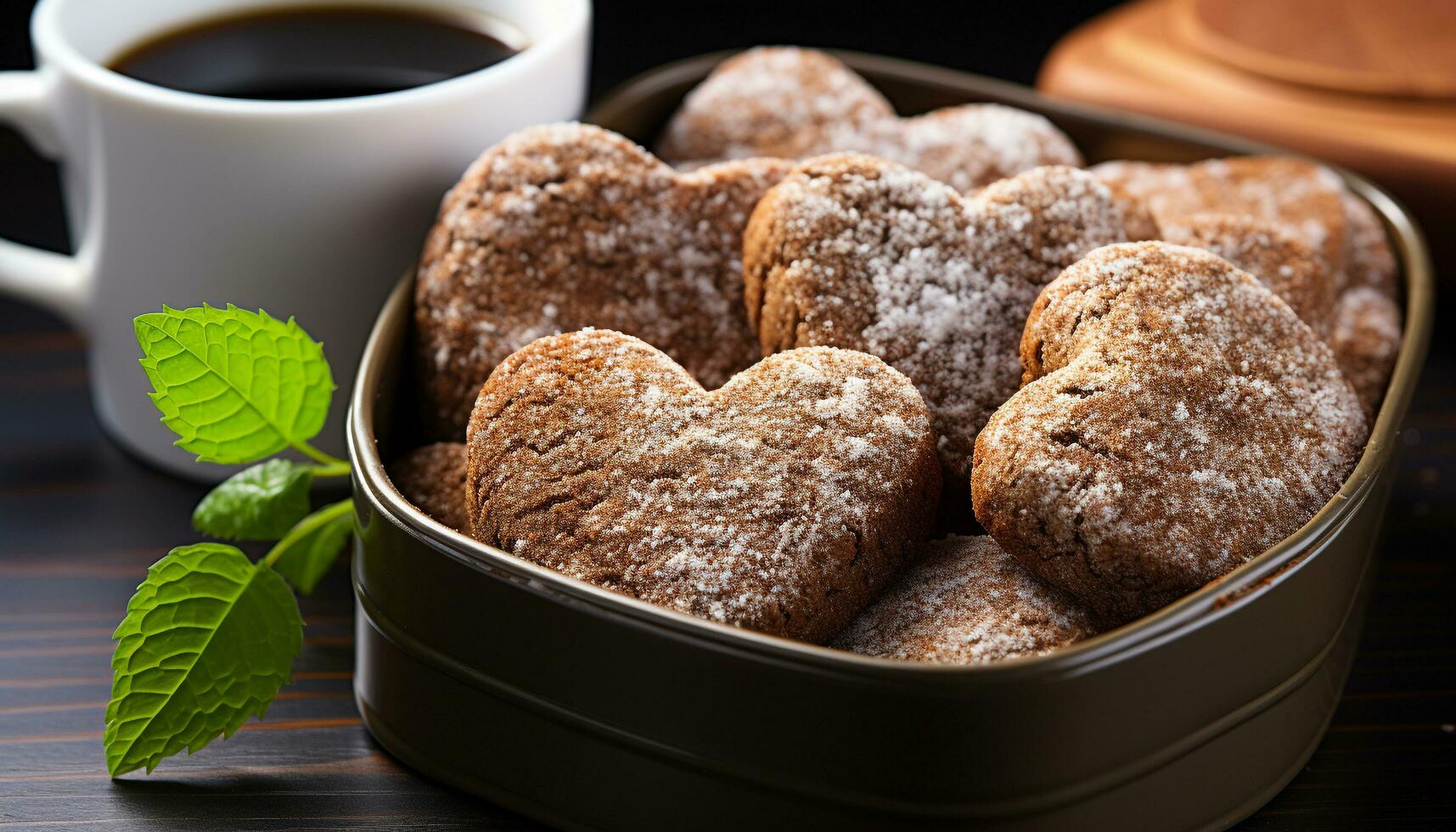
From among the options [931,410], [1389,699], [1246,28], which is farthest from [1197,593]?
[1246,28]

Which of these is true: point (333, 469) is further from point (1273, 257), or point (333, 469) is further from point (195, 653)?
point (1273, 257)

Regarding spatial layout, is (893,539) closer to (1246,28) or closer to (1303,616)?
(1303,616)

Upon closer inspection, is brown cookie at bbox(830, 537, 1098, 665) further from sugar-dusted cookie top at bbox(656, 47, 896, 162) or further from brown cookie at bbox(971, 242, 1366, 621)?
sugar-dusted cookie top at bbox(656, 47, 896, 162)

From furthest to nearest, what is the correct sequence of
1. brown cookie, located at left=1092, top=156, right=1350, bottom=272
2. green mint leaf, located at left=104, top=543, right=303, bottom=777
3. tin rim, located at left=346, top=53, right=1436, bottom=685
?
1. brown cookie, located at left=1092, top=156, right=1350, bottom=272
2. green mint leaf, located at left=104, top=543, right=303, bottom=777
3. tin rim, located at left=346, top=53, right=1436, bottom=685

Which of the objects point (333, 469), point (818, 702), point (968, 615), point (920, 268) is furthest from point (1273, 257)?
point (333, 469)

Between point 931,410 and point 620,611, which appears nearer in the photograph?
point 620,611

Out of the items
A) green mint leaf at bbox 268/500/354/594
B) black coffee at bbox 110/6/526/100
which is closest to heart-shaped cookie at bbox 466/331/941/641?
green mint leaf at bbox 268/500/354/594
